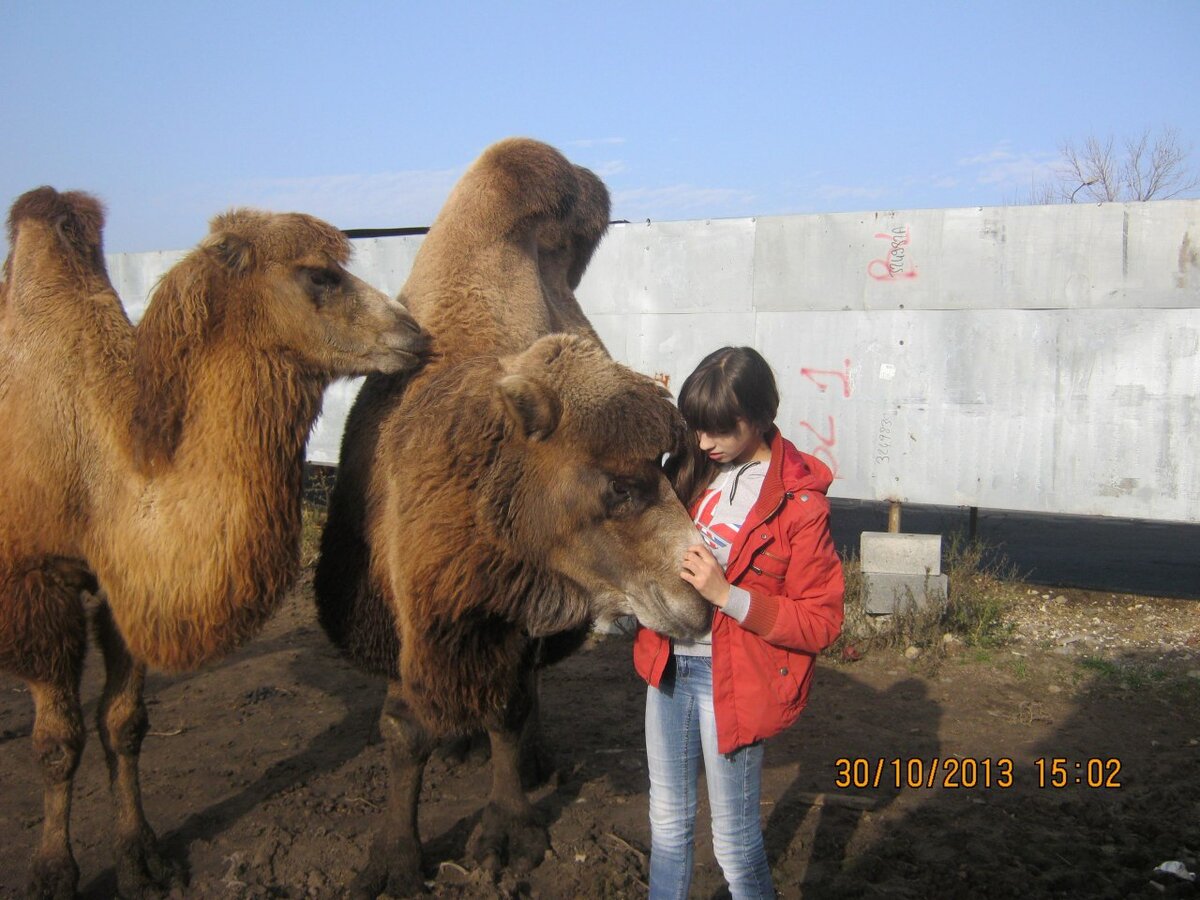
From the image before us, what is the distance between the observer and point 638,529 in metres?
3.17

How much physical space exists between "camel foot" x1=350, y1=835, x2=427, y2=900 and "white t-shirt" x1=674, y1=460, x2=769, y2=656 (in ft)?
5.77

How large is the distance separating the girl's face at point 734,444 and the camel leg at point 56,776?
2902mm

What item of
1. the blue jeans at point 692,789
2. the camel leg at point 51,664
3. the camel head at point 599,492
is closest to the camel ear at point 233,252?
the camel head at point 599,492

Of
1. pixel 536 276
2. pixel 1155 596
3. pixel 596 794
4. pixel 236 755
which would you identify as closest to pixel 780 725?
pixel 596 794

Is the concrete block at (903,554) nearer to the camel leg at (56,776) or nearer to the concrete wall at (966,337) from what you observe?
the concrete wall at (966,337)

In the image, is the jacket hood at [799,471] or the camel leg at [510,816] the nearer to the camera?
the jacket hood at [799,471]

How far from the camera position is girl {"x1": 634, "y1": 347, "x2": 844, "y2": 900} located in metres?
2.97

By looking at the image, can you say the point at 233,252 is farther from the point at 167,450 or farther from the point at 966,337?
the point at 966,337

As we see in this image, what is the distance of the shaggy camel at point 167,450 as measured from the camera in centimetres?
368

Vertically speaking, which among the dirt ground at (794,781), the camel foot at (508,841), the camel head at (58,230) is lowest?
the dirt ground at (794,781)

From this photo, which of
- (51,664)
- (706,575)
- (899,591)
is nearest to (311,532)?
(899,591)

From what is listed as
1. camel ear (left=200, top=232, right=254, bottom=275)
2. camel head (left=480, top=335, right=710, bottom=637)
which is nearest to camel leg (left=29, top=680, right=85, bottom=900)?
camel ear (left=200, top=232, right=254, bottom=275)

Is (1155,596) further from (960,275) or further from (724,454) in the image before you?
(724,454)

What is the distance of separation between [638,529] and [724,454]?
379 mm
